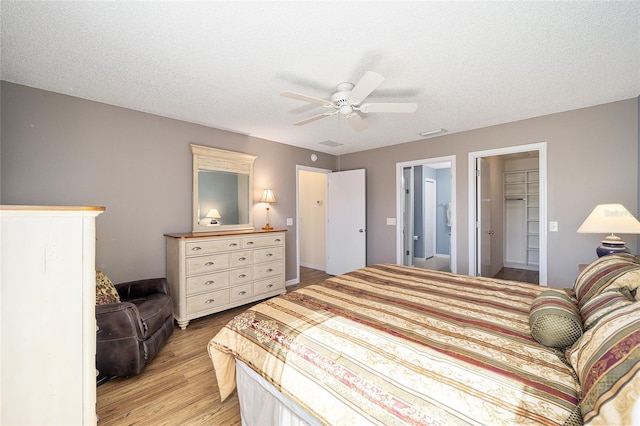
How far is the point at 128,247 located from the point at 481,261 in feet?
14.8

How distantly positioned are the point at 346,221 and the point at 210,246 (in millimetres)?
2603

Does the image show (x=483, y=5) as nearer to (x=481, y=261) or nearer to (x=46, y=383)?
(x=46, y=383)

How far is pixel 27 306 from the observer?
91cm

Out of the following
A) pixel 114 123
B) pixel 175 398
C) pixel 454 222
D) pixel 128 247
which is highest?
pixel 114 123

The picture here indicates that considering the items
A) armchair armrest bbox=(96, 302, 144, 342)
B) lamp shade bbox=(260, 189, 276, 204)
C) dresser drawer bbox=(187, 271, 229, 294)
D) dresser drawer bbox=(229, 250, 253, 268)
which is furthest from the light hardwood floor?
lamp shade bbox=(260, 189, 276, 204)

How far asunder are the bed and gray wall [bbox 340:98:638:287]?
1.54m

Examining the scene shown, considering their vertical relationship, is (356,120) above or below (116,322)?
above

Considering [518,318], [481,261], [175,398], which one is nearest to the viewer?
[518,318]

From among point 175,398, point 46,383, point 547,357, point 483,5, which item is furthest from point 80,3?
point 547,357

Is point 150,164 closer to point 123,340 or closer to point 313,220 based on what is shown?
point 123,340

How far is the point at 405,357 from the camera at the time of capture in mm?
1048

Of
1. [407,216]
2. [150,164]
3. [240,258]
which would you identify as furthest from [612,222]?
[150,164]

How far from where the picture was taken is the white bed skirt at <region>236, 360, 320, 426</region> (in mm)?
1177

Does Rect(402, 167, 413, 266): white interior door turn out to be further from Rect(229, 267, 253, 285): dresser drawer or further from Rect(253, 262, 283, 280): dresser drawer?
Rect(229, 267, 253, 285): dresser drawer
